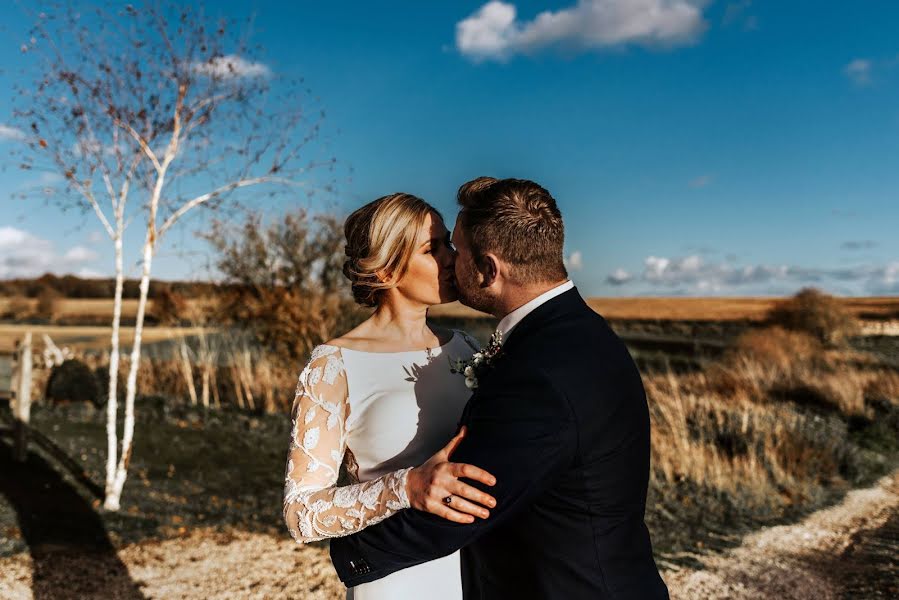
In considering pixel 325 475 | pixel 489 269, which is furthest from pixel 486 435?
pixel 325 475

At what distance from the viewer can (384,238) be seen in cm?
250

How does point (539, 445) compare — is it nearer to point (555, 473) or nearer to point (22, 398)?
point (555, 473)

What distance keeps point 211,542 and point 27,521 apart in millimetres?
2078

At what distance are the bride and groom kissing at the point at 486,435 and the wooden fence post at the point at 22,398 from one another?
Result: 8415mm

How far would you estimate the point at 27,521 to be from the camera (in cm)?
724

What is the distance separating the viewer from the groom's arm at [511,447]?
66.8 inches

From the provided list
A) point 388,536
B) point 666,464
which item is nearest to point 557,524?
point 388,536

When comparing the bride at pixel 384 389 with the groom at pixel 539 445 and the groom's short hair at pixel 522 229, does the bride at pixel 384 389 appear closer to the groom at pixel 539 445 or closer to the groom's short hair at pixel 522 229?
the groom at pixel 539 445

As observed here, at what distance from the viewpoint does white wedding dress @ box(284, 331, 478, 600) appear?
85.1 inches

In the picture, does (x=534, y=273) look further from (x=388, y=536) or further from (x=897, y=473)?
(x=897, y=473)

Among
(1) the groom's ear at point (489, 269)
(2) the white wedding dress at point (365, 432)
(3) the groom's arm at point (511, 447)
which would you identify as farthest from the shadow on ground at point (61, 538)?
(1) the groom's ear at point (489, 269)

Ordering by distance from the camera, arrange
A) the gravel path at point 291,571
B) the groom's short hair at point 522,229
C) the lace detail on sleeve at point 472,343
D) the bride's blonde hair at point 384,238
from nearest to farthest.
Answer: the groom's short hair at point 522,229 < the bride's blonde hair at point 384,238 < the lace detail on sleeve at point 472,343 < the gravel path at point 291,571

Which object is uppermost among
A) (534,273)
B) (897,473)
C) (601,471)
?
(534,273)

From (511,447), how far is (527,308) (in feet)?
1.51
